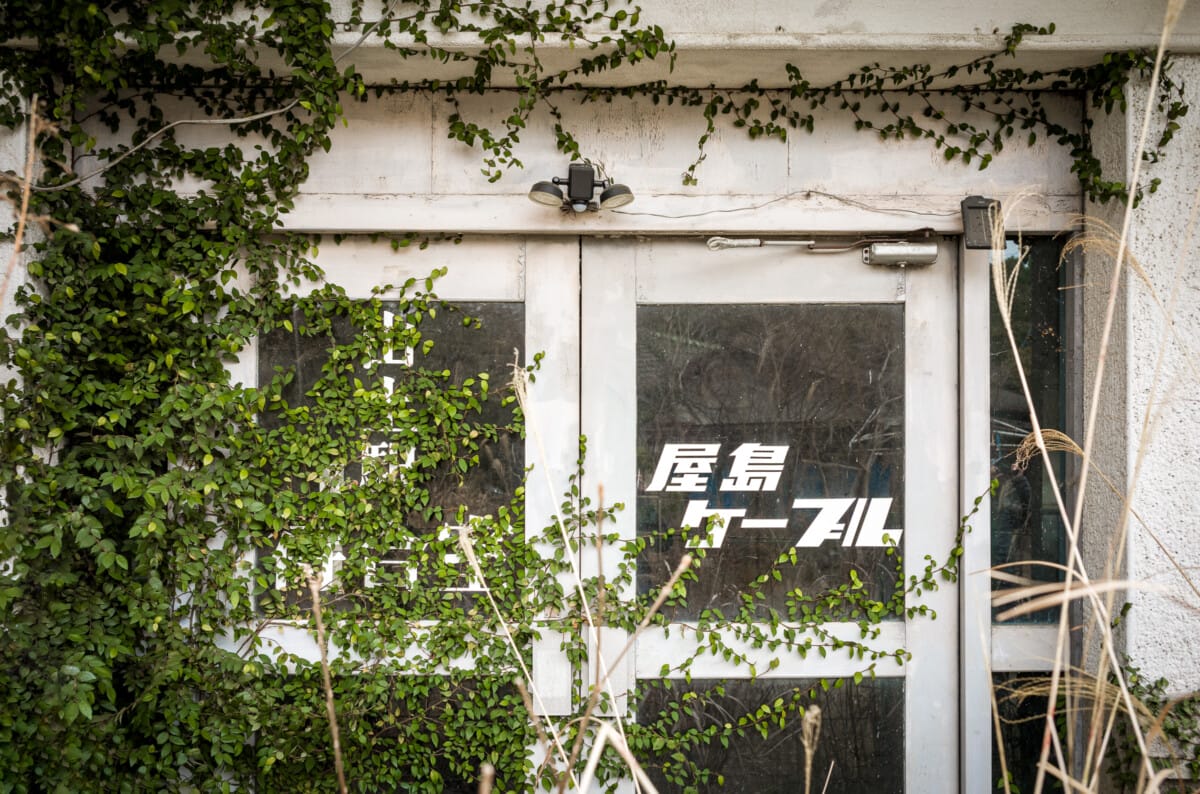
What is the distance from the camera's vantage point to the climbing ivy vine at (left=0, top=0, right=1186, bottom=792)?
8.73 feet

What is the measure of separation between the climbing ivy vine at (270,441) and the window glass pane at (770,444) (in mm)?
117

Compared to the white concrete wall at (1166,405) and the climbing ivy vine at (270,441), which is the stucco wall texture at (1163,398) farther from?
the climbing ivy vine at (270,441)

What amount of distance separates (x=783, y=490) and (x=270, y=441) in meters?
2.14

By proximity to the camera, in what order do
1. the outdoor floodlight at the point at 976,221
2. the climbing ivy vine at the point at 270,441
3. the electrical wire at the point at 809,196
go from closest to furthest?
1. the climbing ivy vine at the point at 270,441
2. the outdoor floodlight at the point at 976,221
3. the electrical wire at the point at 809,196

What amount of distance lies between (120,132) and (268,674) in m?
2.28

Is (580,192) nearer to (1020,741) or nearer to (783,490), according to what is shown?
(783,490)

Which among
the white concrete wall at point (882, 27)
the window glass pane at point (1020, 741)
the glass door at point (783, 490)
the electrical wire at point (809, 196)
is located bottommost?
the window glass pane at point (1020, 741)

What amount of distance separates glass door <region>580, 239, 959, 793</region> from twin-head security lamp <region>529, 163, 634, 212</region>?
0.80ft

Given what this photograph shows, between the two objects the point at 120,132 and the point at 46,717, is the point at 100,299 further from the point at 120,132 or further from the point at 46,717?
the point at 46,717

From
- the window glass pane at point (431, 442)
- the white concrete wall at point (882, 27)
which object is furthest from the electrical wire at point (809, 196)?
the window glass pane at point (431, 442)

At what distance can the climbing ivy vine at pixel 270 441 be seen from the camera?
266cm

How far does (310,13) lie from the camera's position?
8.59 feet

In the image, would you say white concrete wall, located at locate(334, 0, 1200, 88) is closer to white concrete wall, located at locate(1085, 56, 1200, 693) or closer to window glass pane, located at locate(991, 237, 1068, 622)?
white concrete wall, located at locate(1085, 56, 1200, 693)

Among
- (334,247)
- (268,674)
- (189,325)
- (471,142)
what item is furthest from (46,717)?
(471,142)
